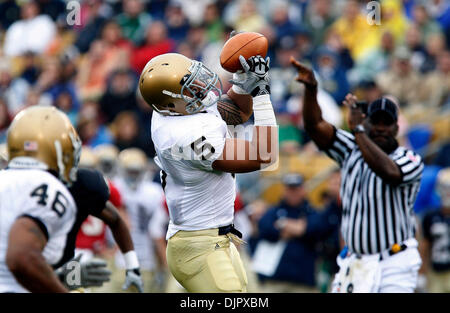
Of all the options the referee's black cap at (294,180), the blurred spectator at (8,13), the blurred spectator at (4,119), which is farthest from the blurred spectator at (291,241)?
the blurred spectator at (8,13)

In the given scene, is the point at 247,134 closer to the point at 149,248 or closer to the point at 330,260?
the point at 330,260

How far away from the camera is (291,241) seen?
7.43 metres

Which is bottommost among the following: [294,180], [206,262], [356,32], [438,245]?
[438,245]

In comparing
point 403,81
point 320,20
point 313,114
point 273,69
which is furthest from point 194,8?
point 313,114

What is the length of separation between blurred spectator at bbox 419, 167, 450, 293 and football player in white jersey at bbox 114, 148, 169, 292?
2.57 metres

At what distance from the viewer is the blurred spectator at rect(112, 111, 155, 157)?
9.49m

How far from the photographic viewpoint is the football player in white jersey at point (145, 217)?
315 inches

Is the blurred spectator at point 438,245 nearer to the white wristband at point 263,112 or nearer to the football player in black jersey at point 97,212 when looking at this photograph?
the football player in black jersey at point 97,212

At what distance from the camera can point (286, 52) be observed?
9.72 metres

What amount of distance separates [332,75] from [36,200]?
Result: 6318 mm

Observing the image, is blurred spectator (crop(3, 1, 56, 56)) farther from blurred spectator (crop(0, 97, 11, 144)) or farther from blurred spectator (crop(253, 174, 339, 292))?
blurred spectator (crop(253, 174, 339, 292))

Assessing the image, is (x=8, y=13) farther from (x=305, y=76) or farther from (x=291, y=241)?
(x=305, y=76)

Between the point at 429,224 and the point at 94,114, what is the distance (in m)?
4.96
